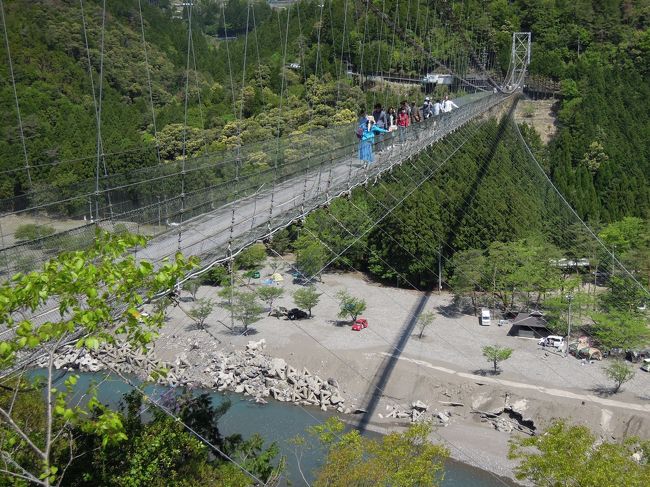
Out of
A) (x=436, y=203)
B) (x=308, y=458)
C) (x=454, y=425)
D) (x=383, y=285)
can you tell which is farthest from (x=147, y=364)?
(x=436, y=203)

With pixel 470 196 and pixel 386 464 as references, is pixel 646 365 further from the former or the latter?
pixel 386 464

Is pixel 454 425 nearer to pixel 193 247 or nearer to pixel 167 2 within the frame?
pixel 193 247

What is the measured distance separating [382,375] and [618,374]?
3421 millimetres

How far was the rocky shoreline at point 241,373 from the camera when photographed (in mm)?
11289

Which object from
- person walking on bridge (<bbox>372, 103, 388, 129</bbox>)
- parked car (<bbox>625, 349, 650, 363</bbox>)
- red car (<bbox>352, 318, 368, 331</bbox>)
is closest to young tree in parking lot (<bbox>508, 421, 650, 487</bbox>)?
person walking on bridge (<bbox>372, 103, 388, 129</bbox>)

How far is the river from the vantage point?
29.3ft

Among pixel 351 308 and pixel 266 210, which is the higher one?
pixel 266 210

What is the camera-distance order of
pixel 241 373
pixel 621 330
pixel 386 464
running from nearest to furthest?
pixel 386 464 → pixel 621 330 → pixel 241 373

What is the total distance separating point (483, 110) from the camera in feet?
55.4

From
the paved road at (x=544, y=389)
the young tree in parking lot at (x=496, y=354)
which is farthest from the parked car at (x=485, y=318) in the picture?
the paved road at (x=544, y=389)

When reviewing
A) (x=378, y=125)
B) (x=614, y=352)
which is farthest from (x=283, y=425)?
(x=614, y=352)

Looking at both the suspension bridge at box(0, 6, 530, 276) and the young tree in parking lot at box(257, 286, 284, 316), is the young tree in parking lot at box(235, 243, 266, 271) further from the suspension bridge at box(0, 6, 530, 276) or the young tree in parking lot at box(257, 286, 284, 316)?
the suspension bridge at box(0, 6, 530, 276)

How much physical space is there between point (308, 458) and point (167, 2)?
29509 millimetres

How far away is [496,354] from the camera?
11.6m
